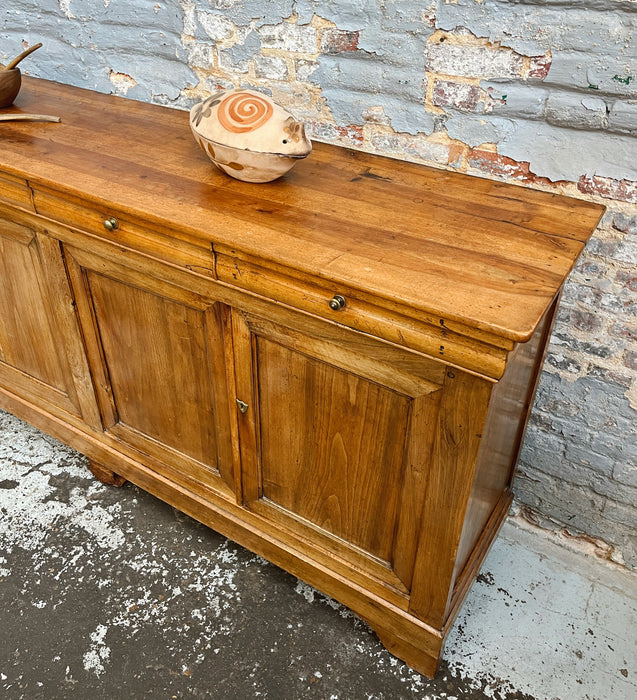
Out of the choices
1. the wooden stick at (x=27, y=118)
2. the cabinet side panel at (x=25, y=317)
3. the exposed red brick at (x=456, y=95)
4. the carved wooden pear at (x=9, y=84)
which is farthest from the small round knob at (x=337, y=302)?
the carved wooden pear at (x=9, y=84)

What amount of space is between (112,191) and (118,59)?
93 centimetres

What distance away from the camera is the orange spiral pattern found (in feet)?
4.91

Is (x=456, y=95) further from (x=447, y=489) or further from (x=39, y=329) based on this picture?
(x=39, y=329)

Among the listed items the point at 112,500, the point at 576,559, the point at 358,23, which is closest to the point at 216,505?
the point at 112,500

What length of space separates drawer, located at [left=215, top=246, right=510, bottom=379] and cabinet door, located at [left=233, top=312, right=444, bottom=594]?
0.04 metres

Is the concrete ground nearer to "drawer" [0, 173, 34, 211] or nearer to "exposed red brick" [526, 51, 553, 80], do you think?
"drawer" [0, 173, 34, 211]

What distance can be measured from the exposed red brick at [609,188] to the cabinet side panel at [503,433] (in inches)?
11.7

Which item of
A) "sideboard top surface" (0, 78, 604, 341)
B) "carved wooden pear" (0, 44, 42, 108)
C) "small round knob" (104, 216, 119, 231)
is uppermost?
"carved wooden pear" (0, 44, 42, 108)

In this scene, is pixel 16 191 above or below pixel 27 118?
below

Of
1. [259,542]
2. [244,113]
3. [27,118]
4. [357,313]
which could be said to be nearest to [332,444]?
[357,313]

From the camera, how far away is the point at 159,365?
1.73 meters

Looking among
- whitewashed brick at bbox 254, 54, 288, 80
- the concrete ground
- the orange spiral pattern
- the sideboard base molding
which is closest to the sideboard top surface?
the orange spiral pattern

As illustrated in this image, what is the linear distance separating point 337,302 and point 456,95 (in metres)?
0.76

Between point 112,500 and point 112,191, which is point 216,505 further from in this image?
point 112,191
